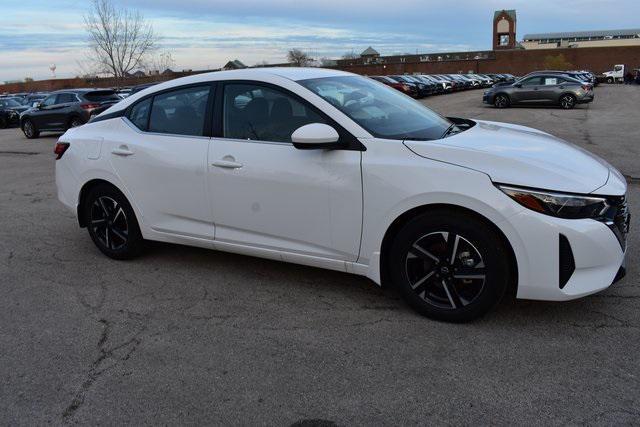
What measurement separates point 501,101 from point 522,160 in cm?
2523

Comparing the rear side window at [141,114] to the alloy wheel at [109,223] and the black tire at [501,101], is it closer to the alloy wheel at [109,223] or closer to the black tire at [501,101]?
the alloy wheel at [109,223]

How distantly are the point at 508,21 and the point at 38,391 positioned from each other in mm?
100830

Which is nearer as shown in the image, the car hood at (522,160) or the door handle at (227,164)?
the car hood at (522,160)

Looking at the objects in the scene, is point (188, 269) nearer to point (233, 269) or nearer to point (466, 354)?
point (233, 269)

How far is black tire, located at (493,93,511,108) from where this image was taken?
26.9 metres

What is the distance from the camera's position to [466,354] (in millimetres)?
3336

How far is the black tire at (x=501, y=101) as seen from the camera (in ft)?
88.2

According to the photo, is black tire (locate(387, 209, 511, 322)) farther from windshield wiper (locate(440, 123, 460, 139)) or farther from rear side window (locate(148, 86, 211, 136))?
rear side window (locate(148, 86, 211, 136))

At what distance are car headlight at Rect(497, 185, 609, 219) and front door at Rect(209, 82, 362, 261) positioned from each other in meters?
1.01

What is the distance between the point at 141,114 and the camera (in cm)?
498

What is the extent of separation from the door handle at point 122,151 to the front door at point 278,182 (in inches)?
36.4

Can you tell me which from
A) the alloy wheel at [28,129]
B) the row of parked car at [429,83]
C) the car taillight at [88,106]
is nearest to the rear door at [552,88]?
the row of parked car at [429,83]

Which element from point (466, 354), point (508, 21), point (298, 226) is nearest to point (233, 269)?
point (298, 226)

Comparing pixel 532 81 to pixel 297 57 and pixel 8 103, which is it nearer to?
pixel 8 103
